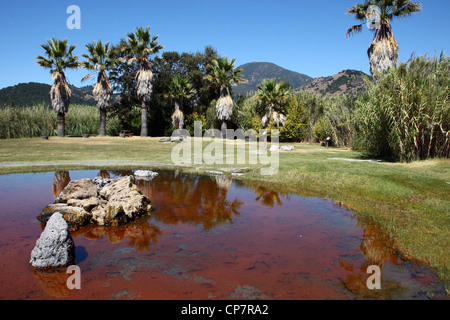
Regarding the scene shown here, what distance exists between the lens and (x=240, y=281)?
16.9ft

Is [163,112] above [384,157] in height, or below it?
above

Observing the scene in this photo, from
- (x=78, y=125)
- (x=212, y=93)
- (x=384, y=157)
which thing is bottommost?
(x=384, y=157)

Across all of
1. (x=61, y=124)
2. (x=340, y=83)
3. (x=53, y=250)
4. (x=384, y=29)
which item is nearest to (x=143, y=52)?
(x=61, y=124)

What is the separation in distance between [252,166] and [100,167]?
23.9 feet

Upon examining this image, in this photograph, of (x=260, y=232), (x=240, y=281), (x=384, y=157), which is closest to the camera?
(x=240, y=281)

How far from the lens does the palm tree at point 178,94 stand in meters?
39.6

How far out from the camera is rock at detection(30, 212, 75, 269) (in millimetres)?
5535

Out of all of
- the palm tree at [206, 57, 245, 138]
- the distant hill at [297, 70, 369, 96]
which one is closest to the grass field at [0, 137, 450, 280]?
the palm tree at [206, 57, 245, 138]

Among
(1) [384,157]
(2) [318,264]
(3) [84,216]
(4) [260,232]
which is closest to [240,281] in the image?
(2) [318,264]

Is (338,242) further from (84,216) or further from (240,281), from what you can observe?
(84,216)

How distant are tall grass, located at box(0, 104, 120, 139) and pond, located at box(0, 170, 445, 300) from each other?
29.3 m

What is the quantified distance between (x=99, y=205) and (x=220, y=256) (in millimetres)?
4279

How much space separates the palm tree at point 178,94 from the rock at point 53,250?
115ft

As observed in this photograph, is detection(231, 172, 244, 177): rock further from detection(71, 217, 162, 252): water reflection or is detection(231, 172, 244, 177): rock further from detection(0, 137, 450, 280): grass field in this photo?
detection(71, 217, 162, 252): water reflection
